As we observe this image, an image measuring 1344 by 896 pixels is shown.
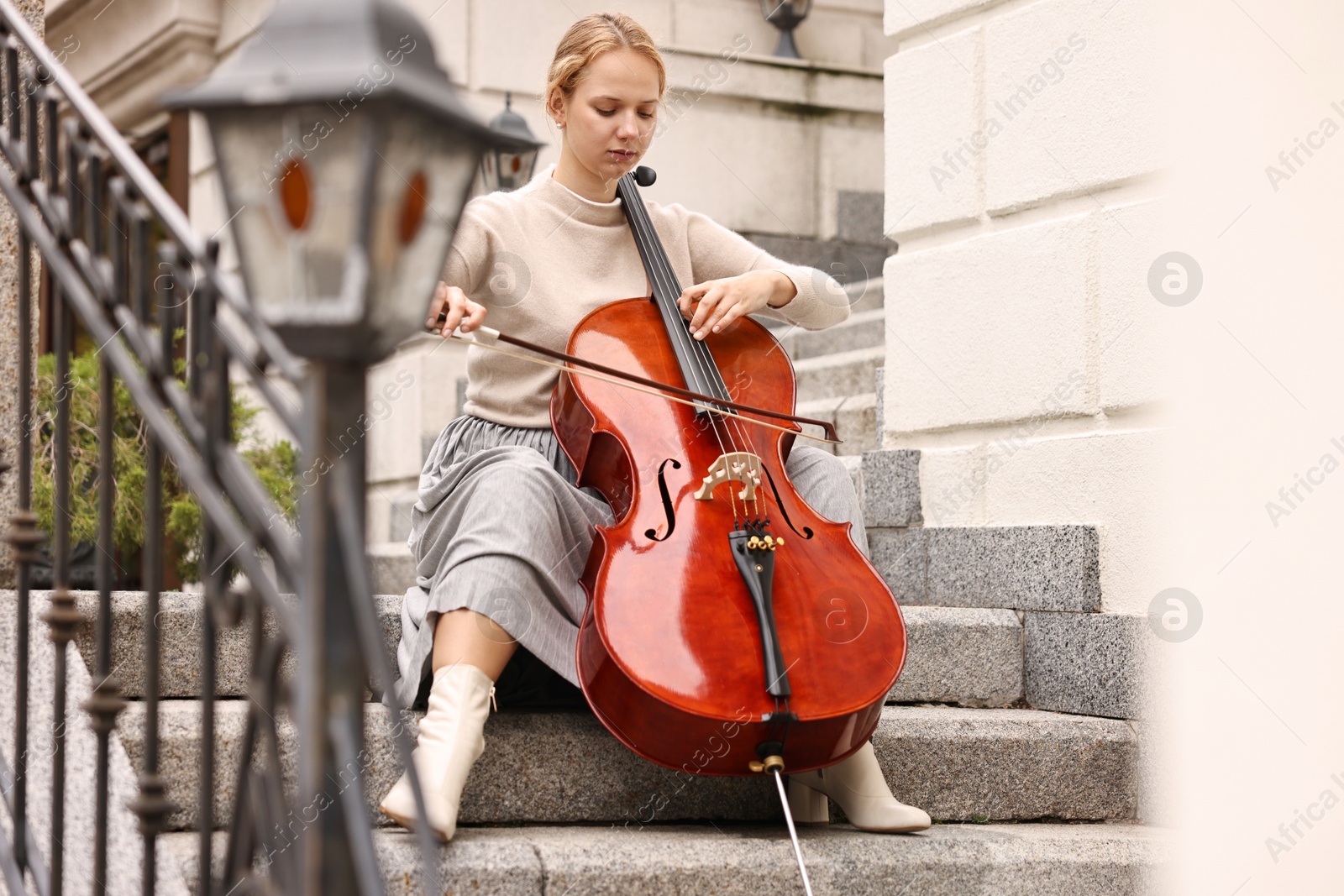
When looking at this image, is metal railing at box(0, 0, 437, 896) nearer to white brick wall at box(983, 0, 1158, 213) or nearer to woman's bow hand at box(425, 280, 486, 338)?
woman's bow hand at box(425, 280, 486, 338)

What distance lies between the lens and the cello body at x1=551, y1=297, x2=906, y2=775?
1.99 meters

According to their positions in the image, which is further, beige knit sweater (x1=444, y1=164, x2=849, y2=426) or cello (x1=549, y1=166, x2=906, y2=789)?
beige knit sweater (x1=444, y1=164, x2=849, y2=426)

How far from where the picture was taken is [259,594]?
134 centimetres

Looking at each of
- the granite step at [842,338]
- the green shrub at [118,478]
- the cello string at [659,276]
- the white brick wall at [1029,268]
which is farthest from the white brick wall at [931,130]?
the green shrub at [118,478]

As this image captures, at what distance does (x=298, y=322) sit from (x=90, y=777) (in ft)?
4.10

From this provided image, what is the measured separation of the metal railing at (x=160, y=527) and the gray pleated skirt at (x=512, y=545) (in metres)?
0.37

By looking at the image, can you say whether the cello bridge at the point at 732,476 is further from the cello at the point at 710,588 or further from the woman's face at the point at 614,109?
the woman's face at the point at 614,109

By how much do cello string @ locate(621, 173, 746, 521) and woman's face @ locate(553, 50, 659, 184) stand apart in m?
0.09

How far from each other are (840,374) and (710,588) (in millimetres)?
2418

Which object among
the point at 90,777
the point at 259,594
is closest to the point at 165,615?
the point at 90,777

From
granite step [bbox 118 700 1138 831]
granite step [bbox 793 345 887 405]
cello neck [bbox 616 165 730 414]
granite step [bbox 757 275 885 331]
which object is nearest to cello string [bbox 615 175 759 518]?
cello neck [bbox 616 165 730 414]

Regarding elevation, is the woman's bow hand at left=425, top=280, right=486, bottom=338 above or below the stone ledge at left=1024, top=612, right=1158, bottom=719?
above

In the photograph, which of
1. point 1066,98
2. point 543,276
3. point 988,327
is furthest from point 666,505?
point 1066,98

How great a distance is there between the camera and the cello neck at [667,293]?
2391 mm
